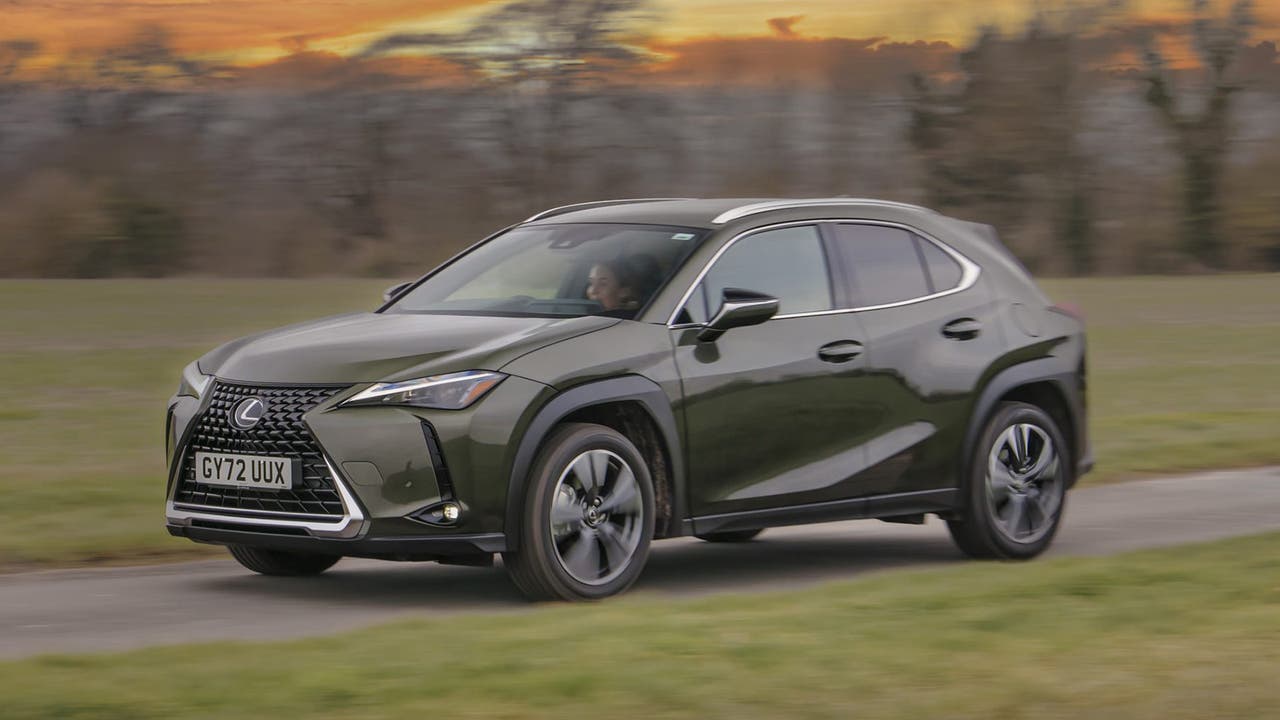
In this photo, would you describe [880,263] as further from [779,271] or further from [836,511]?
[836,511]

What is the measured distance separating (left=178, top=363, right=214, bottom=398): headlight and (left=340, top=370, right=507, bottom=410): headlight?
0.85m

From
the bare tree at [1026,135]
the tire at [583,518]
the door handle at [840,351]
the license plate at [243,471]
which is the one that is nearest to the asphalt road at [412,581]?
the tire at [583,518]

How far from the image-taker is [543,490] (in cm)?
759

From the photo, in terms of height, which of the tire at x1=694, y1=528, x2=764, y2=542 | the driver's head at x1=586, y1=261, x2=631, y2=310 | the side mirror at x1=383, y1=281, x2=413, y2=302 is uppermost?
the driver's head at x1=586, y1=261, x2=631, y2=310

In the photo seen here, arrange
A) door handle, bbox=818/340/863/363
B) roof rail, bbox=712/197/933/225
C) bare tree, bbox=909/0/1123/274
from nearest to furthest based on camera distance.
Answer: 1. door handle, bbox=818/340/863/363
2. roof rail, bbox=712/197/933/225
3. bare tree, bbox=909/0/1123/274

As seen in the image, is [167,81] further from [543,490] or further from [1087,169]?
[543,490]

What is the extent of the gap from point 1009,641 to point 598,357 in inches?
84.3

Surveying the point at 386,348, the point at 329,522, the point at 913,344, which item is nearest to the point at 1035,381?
the point at 913,344

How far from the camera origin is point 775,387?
27.5 ft

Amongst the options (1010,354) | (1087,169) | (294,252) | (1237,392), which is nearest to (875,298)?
(1010,354)

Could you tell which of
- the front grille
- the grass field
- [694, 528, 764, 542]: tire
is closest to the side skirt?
[694, 528, 764, 542]: tire

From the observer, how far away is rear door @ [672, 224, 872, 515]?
816 centimetres

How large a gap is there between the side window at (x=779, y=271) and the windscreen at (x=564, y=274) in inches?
7.2

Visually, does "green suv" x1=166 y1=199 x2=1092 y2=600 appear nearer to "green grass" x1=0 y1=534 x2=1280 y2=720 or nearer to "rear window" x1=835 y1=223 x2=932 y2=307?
"rear window" x1=835 y1=223 x2=932 y2=307
